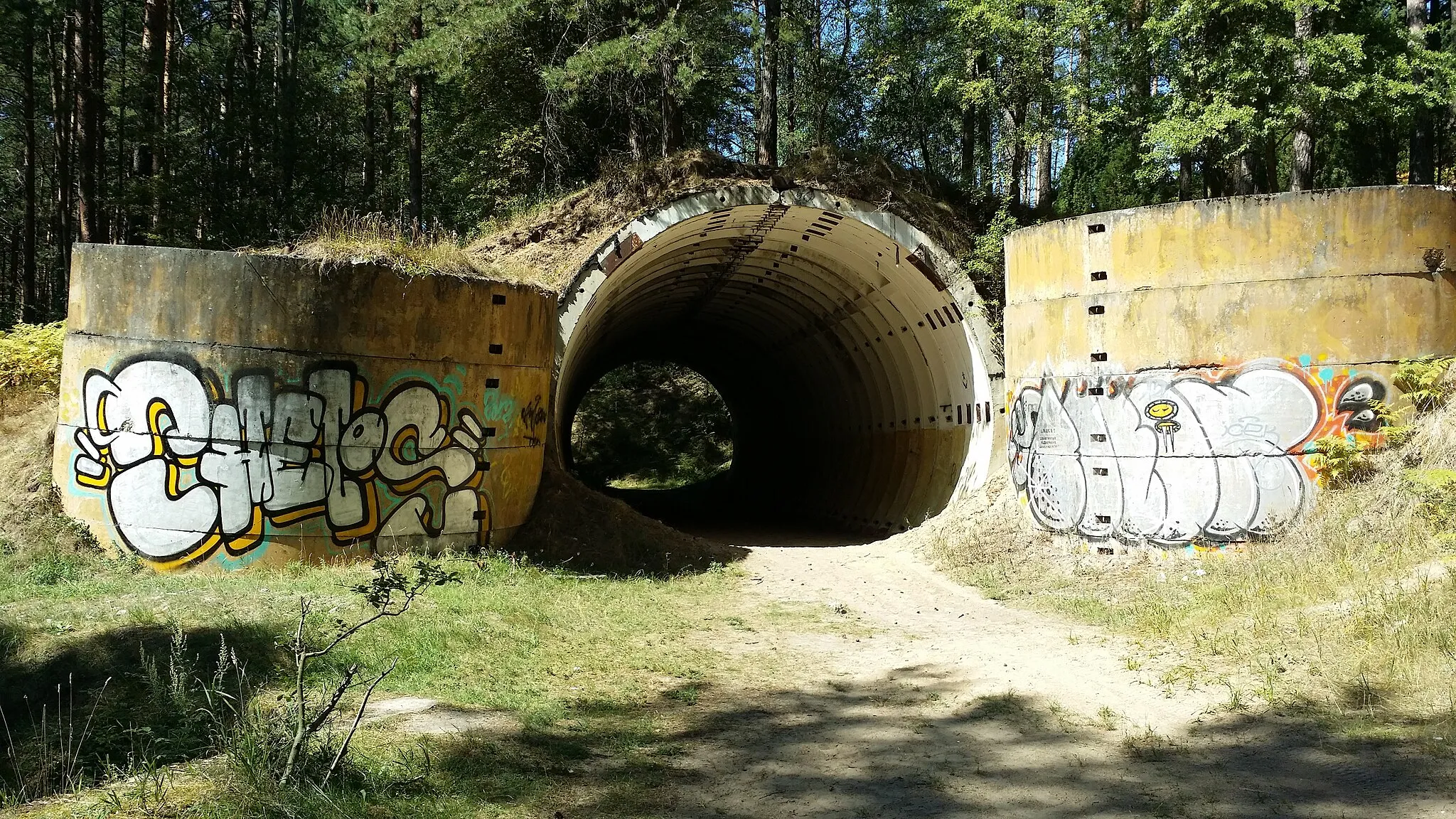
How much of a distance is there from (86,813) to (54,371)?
10.0 metres

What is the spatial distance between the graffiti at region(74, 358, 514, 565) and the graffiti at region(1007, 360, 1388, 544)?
25.5ft

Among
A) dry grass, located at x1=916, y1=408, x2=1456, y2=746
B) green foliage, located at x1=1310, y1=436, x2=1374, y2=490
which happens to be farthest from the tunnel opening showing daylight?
green foliage, located at x1=1310, y1=436, x2=1374, y2=490

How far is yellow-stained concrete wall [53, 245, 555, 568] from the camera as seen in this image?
10148mm

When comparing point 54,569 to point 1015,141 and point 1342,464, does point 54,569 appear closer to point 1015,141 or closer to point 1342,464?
point 1342,464

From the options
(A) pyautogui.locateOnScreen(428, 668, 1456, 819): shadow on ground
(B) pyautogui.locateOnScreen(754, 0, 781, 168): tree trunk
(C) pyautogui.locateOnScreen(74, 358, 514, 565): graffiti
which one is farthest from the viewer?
(B) pyautogui.locateOnScreen(754, 0, 781, 168): tree trunk

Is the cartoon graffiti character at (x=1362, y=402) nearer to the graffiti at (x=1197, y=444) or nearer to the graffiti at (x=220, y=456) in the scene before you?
the graffiti at (x=1197, y=444)

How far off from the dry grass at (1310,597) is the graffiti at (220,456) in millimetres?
7084

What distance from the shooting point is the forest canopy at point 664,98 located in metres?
17.9

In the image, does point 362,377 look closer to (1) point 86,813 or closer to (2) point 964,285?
(1) point 86,813

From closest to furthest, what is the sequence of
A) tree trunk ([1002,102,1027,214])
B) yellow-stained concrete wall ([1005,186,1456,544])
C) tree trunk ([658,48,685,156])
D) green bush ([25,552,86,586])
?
green bush ([25,552,86,586]), yellow-stained concrete wall ([1005,186,1456,544]), tree trunk ([658,48,685,156]), tree trunk ([1002,102,1027,214])

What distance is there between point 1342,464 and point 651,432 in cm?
2767

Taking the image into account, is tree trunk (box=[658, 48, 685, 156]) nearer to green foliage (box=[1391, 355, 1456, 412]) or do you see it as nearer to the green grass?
the green grass

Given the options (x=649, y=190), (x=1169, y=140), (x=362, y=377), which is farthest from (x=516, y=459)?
(x=1169, y=140)

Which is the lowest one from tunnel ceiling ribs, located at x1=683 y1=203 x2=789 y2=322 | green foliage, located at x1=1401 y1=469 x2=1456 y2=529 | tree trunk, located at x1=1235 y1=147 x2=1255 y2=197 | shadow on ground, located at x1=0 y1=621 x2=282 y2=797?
shadow on ground, located at x1=0 y1=621 x2=282 y2=797
